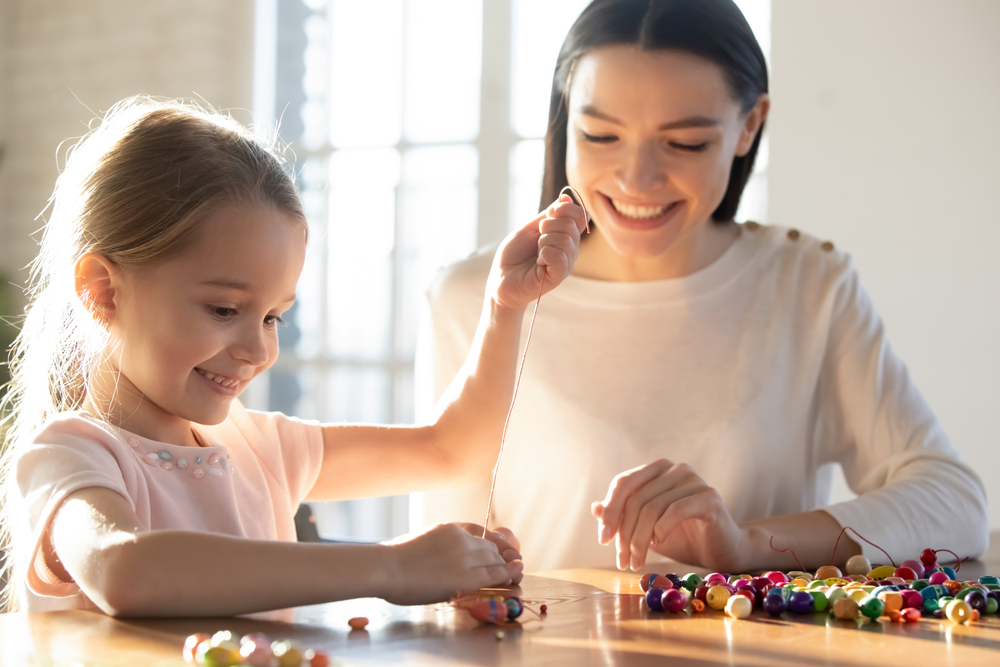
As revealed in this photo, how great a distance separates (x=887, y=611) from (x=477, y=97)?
3.03 metres

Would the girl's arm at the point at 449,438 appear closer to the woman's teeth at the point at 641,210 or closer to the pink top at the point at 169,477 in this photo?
the pink top at the point at 169,477

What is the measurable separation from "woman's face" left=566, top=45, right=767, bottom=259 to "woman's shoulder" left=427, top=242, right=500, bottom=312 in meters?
0.22

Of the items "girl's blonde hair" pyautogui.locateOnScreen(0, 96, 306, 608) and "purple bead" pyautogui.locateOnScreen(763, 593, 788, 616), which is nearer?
"purple bead" pyautogui.locateOnScreen(763, 593, 788, 616)

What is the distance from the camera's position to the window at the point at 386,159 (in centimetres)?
351

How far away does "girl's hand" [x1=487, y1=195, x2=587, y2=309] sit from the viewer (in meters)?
1.03

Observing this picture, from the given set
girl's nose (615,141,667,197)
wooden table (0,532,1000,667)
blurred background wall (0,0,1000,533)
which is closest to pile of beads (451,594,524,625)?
wooden table (0,532,1000,667)

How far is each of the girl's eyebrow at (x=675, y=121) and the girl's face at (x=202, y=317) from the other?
0.55 meters

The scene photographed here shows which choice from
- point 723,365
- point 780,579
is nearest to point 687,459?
point 723,365

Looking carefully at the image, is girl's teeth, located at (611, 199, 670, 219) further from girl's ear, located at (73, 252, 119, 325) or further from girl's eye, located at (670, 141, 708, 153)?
girl's ear, located at (73, 252, 119, 325)

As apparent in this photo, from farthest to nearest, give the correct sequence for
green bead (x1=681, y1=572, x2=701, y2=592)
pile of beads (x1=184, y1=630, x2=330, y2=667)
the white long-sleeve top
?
1. the white long-sleeve top
2. green bead (x1=681, y1=572, x2=701, y2=592)
3. pile of beads (x1=184, y1=630, x2=330, y2=667)

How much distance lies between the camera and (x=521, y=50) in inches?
138

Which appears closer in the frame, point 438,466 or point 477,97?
point 438,466

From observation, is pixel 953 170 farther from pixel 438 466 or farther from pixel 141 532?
pixel 141 532

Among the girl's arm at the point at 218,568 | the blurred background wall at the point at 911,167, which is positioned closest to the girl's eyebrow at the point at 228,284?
the girl's arm at the point at 218,568
